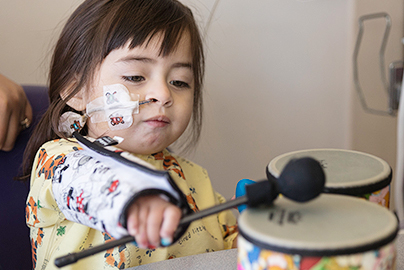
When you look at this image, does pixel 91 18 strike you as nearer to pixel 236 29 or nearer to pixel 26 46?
pixel 26 46

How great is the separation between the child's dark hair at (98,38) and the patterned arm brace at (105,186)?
286 mm

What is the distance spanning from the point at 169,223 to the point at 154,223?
2 centimetres

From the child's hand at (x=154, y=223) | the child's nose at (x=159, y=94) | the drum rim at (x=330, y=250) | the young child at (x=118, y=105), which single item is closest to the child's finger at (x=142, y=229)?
the child's hand at (x=154, y=223)

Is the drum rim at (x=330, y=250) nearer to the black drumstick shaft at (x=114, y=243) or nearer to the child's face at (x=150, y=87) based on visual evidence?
the black drumstick shaft at (x=114, y=243)

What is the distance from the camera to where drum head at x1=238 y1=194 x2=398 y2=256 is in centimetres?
29

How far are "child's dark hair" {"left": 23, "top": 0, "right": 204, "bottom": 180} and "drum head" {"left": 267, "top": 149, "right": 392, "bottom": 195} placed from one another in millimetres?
389

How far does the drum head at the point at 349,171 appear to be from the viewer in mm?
422

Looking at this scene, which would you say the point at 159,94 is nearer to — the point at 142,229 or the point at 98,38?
the point at 98,38

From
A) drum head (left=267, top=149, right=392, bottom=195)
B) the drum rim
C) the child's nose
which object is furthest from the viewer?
the child's nose

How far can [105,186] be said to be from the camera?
41 centimetres

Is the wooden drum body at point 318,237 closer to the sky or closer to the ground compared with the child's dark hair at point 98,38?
closer to the ground

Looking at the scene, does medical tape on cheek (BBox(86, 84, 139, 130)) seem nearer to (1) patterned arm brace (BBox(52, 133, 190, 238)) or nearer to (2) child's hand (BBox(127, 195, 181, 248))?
(1) patterned arm brace (BBox(52, 133, 190, 238))

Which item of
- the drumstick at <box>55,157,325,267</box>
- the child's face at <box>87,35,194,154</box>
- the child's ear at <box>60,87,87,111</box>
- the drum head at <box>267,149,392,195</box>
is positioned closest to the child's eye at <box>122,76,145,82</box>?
the child's face at <box>87,35,194,154</box>

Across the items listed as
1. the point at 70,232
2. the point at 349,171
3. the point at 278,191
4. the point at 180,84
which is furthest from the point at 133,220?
the point at 180,84
